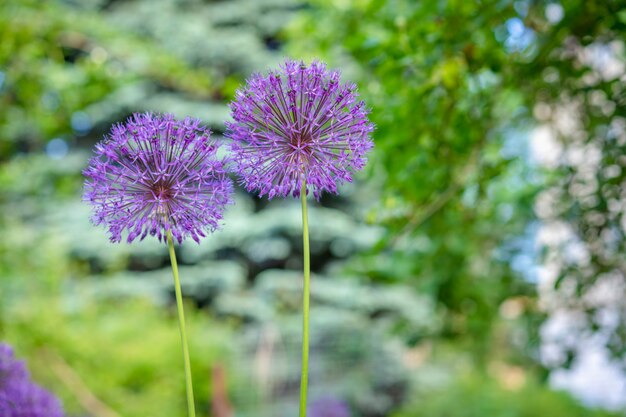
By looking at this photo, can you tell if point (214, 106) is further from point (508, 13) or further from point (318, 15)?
point (508, 13)

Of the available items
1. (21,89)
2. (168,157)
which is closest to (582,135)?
(168,157)

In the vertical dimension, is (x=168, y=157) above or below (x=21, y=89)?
below

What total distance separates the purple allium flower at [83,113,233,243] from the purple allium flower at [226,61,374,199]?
33mm

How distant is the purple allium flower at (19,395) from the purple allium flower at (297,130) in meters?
0.39

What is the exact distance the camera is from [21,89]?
8.68 ft

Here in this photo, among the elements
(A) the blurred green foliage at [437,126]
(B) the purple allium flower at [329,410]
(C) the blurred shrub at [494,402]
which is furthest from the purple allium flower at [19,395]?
(C) the blurred shrub at [494,402]

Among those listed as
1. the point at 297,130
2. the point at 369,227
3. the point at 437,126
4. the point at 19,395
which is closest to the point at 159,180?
the point at 297,130

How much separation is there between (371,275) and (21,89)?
1564 mm

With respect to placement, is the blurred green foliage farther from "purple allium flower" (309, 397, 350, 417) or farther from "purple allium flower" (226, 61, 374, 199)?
"purple allium flower" (226, 61, 374, 199)

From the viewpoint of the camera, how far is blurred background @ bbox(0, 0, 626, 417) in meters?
1.65

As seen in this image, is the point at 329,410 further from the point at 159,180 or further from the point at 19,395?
the point at 159,180

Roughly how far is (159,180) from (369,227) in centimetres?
424

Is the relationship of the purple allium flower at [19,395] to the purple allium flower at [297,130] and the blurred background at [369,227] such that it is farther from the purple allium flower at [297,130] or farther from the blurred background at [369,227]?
the blurred background at [369,227]

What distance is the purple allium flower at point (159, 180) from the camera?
645 millimetres
